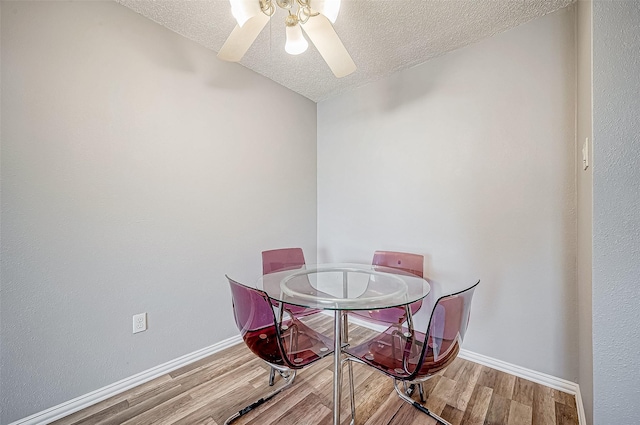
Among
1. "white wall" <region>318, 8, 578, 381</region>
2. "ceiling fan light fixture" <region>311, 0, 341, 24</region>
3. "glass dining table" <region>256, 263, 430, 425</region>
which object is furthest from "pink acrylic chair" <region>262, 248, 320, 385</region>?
"ceiling fan light fixture" <region>311, 0, 341, 24</region>

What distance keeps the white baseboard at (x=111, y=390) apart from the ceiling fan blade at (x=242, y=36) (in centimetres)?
206

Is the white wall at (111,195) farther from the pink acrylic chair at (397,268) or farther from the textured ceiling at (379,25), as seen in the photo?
the pink acrylic chair at (397,268)

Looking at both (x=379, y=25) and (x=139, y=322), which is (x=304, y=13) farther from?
(x=139, y=322)

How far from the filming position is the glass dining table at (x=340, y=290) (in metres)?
1.23

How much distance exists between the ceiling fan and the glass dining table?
1.35 metres

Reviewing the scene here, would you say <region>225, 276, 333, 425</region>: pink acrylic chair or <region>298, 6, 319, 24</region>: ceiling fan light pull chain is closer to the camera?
<region>225, 276, 333, 425</region>: pink acrylic chair

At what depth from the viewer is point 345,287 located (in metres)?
1.73

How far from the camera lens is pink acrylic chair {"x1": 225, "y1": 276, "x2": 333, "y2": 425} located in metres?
1.17

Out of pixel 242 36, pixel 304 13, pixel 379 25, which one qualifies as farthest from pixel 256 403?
pixel 379 25

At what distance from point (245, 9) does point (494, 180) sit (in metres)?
1.87

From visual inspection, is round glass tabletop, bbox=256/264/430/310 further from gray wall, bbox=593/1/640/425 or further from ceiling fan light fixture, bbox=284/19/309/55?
ceiling fan light fixture, bbox=284/19/309/55

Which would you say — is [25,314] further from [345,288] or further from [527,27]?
[527,27]

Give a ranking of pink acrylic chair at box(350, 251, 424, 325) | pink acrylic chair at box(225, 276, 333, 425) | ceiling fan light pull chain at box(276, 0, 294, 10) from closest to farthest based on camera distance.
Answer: pink acrylic chair at box(225, 276, 333, 425) → ceiling fan light pull chain at box(276, 0, 294, 10) → pink acrylic chair at box(350, 251, 424, 325)

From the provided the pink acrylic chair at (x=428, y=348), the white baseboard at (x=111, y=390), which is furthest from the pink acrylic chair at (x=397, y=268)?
the white baseboard at (x=111, y=390)
